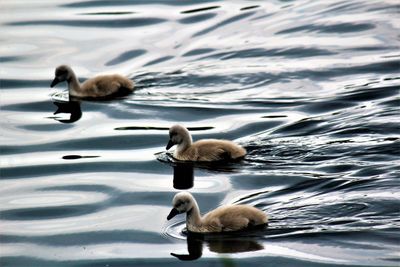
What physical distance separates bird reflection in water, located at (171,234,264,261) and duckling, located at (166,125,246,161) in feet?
7.15

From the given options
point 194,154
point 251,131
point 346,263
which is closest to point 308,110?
point 251,131

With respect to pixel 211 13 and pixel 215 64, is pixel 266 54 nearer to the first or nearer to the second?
pixel 215 64

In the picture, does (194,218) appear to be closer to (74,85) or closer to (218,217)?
(218,217)

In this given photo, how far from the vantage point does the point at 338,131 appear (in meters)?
14.5

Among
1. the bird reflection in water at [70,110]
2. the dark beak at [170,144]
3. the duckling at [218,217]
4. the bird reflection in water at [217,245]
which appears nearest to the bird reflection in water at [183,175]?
the dark beak at [170,144]

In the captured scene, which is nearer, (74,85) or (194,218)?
(194,218)

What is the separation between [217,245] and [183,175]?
2257 millimetres

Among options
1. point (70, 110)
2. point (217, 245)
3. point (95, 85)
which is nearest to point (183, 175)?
point (217, 245)

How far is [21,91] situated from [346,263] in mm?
7668

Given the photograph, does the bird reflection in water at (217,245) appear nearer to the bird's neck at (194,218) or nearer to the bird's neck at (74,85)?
the bird's neck at (194,218)

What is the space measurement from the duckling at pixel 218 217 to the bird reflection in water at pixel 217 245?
10 cm

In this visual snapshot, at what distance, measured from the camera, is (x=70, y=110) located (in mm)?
16609

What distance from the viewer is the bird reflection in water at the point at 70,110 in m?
16.1

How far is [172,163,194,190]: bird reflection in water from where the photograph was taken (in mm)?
13312
